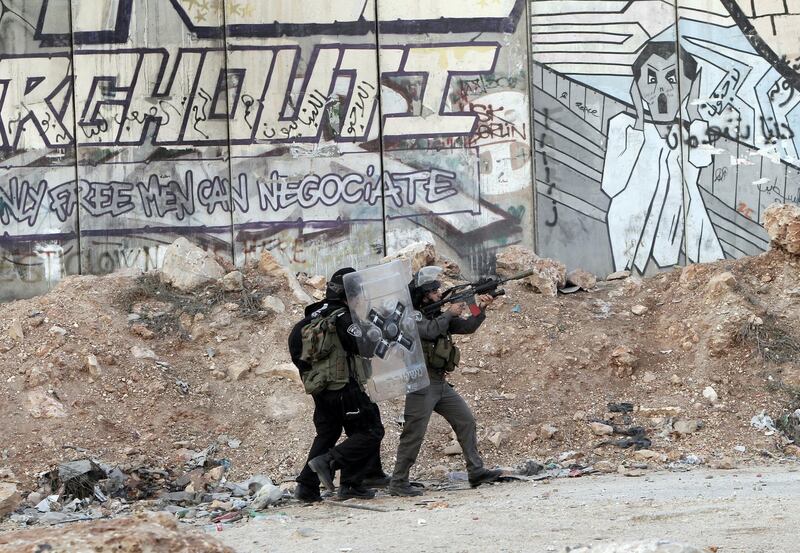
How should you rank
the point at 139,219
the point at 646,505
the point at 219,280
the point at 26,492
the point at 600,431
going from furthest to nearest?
the point at 139,219 → the point at 219,280 → the point at 600,431 → the point at 26,492 → the point at 646,505

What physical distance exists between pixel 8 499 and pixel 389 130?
6.34 metres

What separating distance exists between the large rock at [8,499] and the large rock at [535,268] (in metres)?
5.70

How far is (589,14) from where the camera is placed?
1280 centimetres

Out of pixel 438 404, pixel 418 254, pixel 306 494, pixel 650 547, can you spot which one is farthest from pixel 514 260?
pixel 650 547

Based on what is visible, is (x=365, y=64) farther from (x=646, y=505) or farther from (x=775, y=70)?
(x=646, y=505)

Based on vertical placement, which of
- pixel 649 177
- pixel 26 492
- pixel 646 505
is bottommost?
pixel 26 492

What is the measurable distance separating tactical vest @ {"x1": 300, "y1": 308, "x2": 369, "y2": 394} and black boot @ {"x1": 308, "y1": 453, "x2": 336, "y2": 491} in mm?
470

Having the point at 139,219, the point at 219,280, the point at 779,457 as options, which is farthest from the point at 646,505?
the point at 139,219

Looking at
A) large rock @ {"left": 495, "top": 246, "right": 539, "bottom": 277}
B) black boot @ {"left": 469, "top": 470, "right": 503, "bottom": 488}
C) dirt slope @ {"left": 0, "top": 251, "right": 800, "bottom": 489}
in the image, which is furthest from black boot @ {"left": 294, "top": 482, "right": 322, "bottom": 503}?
large rock @ {"left": 495, "top": 246, "right": 539, "bottom": 277}

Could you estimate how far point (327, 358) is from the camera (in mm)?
7629

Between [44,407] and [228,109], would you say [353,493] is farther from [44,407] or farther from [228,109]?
[228,109]

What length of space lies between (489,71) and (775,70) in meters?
3.36

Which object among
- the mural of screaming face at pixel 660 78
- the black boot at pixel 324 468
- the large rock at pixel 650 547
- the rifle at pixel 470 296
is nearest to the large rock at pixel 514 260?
the mural of screaming face at pixel 660 78

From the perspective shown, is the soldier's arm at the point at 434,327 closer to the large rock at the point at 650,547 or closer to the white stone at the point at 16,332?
the large rock at the point at 650,547
